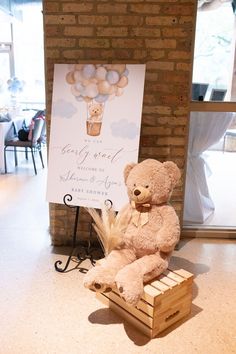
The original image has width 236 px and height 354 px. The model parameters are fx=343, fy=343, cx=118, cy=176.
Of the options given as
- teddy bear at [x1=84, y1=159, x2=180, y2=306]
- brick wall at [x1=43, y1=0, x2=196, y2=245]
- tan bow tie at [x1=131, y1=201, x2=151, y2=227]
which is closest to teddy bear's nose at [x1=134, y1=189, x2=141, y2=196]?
teddy bear at [x1=84, y1=159, x2=180, y2=306]

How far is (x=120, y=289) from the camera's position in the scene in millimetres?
1775

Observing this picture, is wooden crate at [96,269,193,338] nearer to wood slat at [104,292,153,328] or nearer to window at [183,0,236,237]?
wood slat at [104,292,153,328]

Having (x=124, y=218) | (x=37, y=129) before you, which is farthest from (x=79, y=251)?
(x=37, y=129)

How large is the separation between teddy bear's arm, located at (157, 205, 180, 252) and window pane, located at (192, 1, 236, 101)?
1353mm

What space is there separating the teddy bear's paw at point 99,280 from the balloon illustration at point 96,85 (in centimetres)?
98

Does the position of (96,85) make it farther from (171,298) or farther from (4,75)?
(4,75)

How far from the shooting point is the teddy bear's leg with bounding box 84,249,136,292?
185 cm

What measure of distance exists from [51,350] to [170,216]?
966 mm

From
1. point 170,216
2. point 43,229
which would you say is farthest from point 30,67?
point 170,216

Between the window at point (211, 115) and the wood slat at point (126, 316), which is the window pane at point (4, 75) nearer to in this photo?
the window at point (211, 115)

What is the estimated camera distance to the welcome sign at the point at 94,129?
7.75ft

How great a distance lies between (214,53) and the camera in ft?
9.71

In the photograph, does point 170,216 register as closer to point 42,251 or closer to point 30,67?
point 42,251

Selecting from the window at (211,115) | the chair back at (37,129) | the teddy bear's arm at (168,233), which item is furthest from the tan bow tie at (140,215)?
the chair back at (37,129)
